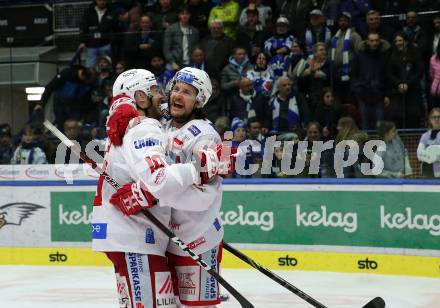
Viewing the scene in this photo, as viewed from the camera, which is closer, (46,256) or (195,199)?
(195,199)

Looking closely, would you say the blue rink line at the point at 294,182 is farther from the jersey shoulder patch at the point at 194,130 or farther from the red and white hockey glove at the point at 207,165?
the red and white hockey glove at the point at 207,165

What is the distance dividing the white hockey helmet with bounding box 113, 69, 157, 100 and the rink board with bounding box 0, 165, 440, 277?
3310mm

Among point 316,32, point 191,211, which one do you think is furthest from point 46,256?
point 191,211

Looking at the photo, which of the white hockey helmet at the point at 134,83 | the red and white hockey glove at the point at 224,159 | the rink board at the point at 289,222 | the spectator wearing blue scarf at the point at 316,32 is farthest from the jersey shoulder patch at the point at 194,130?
the spectator wearing blue scarf at the point at 316,32

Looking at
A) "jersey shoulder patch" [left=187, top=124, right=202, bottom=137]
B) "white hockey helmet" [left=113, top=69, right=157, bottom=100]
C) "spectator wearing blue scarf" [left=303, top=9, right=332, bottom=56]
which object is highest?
"spectator wearing blue scarf" [left=303, top=9, right=332, bottom=56]

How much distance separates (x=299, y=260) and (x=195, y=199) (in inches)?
171

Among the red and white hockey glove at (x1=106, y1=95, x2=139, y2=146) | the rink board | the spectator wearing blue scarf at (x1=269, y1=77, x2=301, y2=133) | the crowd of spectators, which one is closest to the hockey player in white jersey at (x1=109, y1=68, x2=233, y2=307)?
the red and white hockey glove at (x1=106, y1=95, x2=139, y2=146)

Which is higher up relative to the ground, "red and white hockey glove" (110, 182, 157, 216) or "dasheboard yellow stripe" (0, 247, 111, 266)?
"red and white hockey glove" (110, 182, 157, 216)

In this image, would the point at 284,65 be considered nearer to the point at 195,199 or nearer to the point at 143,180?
the point at 195,199

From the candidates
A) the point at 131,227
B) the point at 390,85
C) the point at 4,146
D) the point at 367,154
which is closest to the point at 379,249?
the point at 367,154

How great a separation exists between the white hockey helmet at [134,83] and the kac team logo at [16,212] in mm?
5033

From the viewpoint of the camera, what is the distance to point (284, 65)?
846 cm

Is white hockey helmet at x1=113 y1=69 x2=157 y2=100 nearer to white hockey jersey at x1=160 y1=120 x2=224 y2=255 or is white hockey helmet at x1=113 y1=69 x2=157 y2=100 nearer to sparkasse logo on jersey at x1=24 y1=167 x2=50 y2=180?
white hockey jersey at x1=160 y1=120 x2=224 y2=255

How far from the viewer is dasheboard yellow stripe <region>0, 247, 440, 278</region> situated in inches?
290
